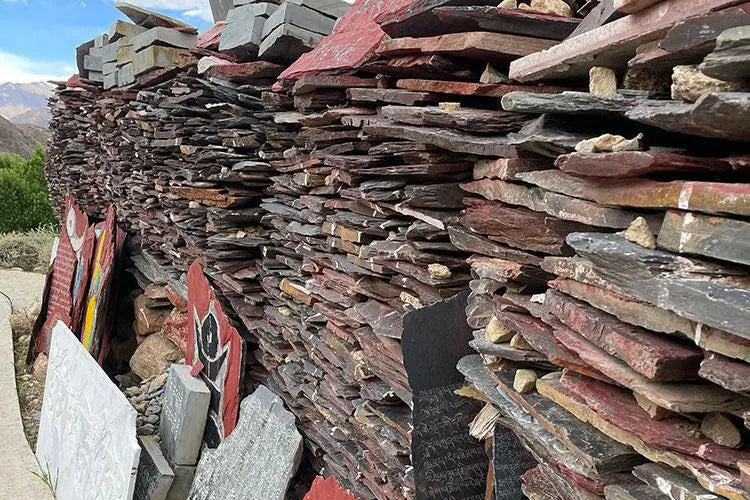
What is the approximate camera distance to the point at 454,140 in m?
2.44

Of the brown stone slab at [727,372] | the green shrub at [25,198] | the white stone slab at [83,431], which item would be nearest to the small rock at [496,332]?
the brown stone slab at [727,372]

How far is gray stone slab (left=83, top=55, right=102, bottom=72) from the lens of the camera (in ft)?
32.1

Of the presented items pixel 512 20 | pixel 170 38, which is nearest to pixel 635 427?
pixel 512 20

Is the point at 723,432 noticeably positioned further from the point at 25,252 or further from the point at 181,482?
the point at 25,252

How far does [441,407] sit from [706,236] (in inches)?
67.2

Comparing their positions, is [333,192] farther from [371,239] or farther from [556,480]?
[556,480]

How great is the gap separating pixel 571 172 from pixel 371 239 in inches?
74.5

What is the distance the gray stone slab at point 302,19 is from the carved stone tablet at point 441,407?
2.81m

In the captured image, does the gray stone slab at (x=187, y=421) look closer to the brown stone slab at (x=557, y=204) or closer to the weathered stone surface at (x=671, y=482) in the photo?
the brown stone slab at (x=557, y=204)

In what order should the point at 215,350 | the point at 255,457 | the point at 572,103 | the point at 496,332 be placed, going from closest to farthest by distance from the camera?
1. the point at 572,103
2. the point at 496,332
3. the point at 255,457
4. the point at 215,350

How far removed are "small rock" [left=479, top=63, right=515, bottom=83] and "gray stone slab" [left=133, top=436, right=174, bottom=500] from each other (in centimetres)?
456

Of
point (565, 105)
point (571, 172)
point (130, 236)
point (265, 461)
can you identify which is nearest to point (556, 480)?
point (571, 172)

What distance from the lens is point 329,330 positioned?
4.11 m

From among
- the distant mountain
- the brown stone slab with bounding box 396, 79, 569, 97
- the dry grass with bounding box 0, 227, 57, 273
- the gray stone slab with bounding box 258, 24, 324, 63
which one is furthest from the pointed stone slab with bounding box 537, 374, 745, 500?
the distant mountain
